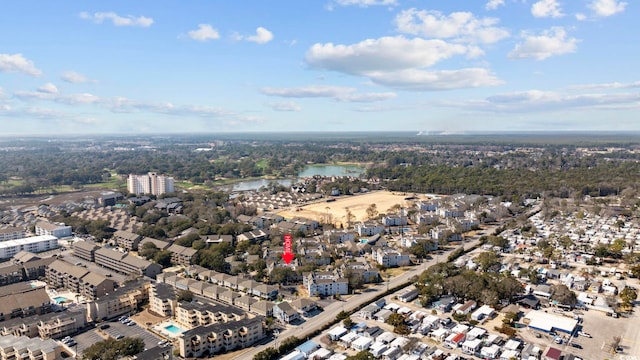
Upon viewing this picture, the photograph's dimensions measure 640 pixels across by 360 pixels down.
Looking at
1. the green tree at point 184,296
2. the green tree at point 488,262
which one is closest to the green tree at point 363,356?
the green tree at point 184,296

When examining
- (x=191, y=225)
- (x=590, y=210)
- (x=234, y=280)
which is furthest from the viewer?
(x=590, y=210)

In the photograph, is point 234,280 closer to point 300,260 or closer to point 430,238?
point 300,260

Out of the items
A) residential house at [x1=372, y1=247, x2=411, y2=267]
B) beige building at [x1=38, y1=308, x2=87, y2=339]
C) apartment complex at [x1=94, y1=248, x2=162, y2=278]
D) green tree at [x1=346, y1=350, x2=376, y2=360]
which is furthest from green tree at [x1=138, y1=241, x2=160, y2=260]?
green tree at [x1=346, y1=350, x2=376, y2=360]

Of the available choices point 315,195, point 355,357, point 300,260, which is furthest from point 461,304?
point 315,195

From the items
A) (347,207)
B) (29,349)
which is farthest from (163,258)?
(347,207)

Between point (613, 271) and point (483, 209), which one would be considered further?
point (483, 209)

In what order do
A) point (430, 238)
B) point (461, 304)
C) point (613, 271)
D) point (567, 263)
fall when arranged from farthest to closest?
1. point (430, 238)
2. point (567, 263)
3. point (613, 271)
4. point (461, 304)

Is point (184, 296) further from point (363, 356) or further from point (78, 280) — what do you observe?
point (363, 356)

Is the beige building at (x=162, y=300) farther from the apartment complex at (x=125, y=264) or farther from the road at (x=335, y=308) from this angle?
the road at (x=335, y=308)

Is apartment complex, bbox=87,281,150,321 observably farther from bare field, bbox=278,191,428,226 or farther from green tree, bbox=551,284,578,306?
green tree, bbox=551,284,578,306
